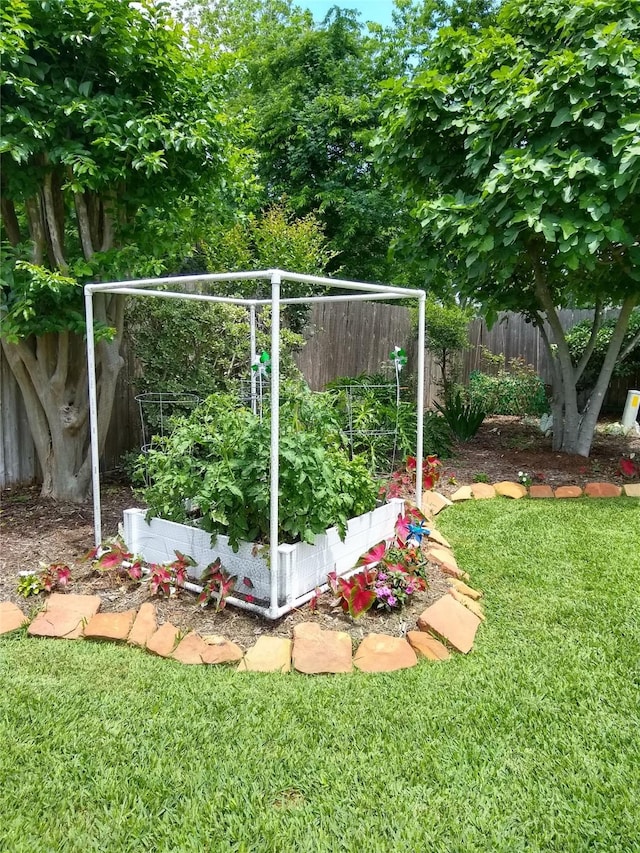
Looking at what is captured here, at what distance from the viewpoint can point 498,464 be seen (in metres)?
5.38

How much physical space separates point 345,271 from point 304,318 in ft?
18.5

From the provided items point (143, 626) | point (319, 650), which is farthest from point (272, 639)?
point (143, 626)

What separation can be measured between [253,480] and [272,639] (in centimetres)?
72

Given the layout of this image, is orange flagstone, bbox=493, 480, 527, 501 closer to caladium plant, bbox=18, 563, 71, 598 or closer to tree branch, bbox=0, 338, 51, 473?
caladium plant, bbox=18, 563, 71, 598

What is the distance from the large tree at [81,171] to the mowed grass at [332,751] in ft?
6.48

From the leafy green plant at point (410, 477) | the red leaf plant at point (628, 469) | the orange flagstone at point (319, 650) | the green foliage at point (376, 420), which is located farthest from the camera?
the red leaf plant at point (628, 469)

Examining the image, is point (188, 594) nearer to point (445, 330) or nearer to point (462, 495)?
point (462, 495)

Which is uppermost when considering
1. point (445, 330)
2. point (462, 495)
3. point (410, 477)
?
point (445, 330)

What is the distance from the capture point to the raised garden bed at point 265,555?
2598 millimetres

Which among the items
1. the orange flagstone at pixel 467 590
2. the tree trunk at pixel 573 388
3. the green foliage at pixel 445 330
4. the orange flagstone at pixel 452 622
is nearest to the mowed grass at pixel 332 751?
the orange flagstone at pixel 452 622

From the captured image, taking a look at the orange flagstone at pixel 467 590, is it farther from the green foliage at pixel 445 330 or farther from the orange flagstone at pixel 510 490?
the green foliage at pixel 445 330

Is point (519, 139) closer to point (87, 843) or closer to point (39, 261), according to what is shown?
point (39, 261)

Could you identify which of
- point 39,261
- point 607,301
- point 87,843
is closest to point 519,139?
point 607,301

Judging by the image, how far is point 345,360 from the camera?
7152mm
